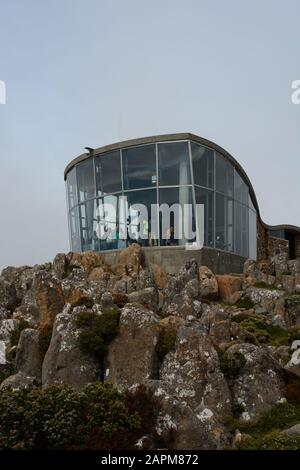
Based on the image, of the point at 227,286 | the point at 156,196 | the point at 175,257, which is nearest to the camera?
the point at 227,286

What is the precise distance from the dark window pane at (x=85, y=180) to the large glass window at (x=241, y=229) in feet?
49.5

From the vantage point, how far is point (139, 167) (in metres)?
45.7

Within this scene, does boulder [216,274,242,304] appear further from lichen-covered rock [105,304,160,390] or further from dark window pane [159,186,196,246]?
lichen-covered rock [105,304,160,390]

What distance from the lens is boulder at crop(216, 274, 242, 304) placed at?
36531 mm

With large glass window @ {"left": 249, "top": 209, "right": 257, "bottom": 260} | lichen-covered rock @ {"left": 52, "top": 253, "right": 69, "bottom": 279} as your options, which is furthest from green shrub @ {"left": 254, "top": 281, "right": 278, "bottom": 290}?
large glass window @ {"left": 249, "top": 209, "right": 257, "bottom": 260}

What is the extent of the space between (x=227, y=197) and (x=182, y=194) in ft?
22.6

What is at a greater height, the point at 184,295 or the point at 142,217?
the point at 142,217

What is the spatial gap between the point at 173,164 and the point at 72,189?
1327 cm

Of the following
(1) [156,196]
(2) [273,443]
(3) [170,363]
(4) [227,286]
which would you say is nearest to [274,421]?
(2) [273,443]

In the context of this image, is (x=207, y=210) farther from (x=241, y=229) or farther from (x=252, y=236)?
(x=252, y=236)

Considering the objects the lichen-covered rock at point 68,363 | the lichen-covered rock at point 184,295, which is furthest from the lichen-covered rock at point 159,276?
the lichen-covered rock at point 68,363

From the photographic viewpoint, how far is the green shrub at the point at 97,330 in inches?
621

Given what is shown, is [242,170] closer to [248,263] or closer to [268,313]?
[248,263]

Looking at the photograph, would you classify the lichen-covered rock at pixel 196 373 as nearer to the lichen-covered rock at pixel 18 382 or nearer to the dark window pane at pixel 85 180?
the lichen-covered rock at pixel 18 382
